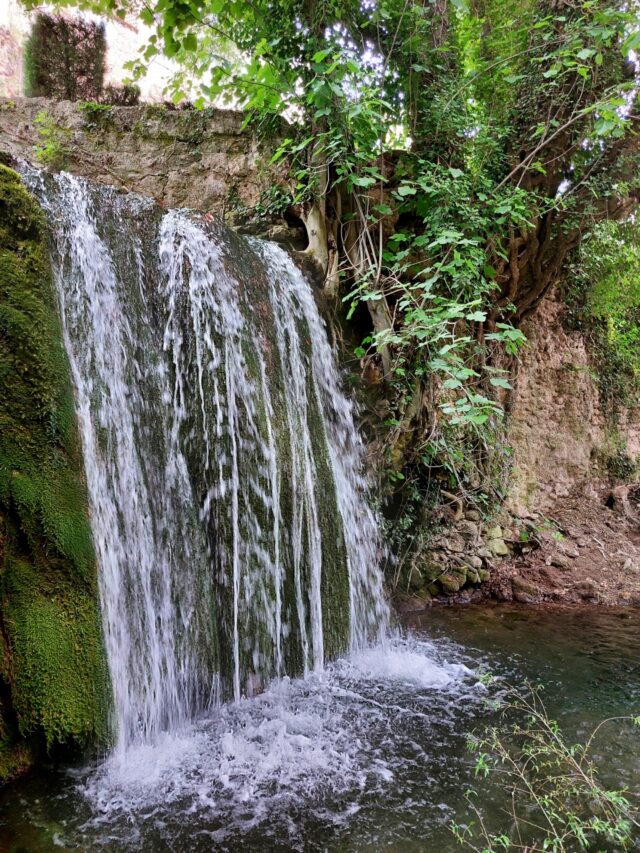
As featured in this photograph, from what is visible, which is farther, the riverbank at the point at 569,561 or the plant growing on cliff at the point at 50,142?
the plant growing on cliff at the point at 50,142

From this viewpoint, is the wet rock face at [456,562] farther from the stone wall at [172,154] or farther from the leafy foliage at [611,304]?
the leafy foliage at [611,304]

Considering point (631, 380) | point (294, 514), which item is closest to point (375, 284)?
point (294, 514)

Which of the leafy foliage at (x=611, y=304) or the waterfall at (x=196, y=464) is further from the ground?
the leafy foliage at (x=611, y=304)

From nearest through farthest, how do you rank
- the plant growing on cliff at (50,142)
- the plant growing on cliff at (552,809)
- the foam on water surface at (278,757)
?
the plant growing on cliff at (552,809), the foam on water surface at (278,757), the plant growing on cliff at (50,142)

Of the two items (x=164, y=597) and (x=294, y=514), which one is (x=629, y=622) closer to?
(x=294, y=514)

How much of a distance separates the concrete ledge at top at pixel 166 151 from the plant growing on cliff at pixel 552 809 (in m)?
5.41

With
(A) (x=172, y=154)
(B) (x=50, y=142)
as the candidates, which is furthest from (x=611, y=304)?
(B) (x=50, y=142)

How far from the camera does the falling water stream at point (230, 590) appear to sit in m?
2.23

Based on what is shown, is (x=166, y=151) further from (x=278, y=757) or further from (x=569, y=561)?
(x=569, y=561)

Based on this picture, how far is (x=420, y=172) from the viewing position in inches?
197

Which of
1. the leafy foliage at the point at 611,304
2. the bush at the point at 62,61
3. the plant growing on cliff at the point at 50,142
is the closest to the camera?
the plant growing on cliff at the point at 50,142

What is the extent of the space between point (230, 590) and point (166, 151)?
16.4ft

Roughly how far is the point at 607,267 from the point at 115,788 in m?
7.45

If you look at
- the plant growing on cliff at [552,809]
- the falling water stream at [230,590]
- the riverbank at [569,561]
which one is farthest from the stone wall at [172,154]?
the plant growing on cliff at [552,809]
